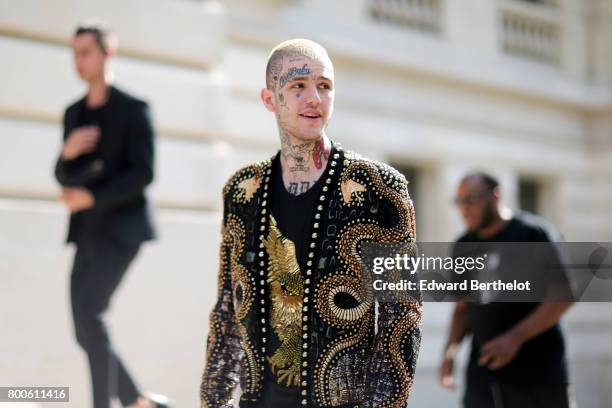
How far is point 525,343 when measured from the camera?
630 centimetres

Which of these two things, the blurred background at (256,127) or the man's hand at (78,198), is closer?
the man's hand at (78,198)

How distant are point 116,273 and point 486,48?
751 cm

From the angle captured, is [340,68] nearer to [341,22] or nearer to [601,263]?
[341,22]

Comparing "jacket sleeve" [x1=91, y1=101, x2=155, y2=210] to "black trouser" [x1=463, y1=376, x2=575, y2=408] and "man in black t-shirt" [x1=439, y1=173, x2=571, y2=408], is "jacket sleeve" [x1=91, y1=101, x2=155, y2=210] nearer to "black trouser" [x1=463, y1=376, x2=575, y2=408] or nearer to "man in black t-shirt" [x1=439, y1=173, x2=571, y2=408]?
"man in black t-shirt" [x1=439, y1=173, x2=571, y2=408]

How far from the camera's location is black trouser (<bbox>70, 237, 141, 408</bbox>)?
5477 millimetres

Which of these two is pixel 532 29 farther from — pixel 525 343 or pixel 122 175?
pixel 122 175

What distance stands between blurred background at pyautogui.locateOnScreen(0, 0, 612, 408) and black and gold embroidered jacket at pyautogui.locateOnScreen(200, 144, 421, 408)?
2.50 metres

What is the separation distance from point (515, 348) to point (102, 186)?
8.43ft

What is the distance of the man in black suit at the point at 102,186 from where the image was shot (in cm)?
559

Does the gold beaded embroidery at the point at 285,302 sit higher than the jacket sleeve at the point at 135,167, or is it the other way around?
the jacket sleeve at the point at 135,167

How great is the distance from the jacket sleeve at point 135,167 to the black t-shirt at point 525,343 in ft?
7.07

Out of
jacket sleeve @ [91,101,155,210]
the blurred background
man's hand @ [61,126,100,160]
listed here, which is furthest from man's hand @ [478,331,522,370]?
man's hand @ [61,126,100,160]

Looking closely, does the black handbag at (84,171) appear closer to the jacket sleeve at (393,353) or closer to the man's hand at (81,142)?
the man's hand at (81,142)

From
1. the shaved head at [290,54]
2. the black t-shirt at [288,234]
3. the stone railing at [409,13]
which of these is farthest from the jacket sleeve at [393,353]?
the stone railing at [409,13]
